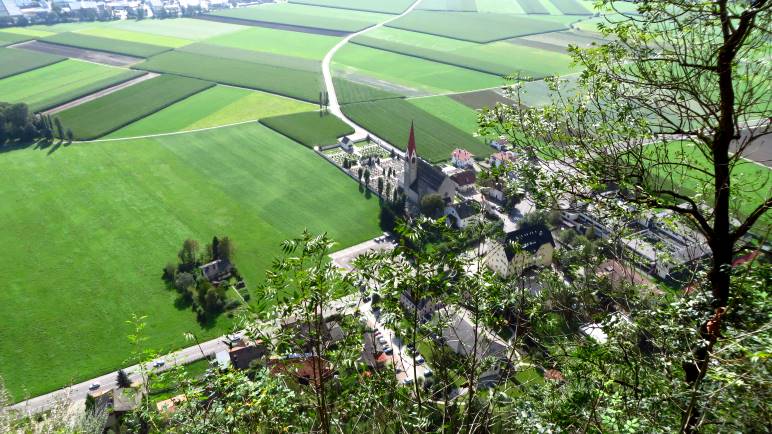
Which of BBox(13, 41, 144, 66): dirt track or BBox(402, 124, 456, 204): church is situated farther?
BBox(13, 41, 144, 66): dirt track

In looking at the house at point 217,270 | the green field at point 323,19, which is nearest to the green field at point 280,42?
the green field at point 323,19

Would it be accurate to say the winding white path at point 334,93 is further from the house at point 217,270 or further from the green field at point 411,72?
the house at point 217,270

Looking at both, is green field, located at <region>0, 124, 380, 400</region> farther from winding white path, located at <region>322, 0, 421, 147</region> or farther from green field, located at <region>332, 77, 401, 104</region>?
green field, located at <region>332, 77, 401, 104</region>

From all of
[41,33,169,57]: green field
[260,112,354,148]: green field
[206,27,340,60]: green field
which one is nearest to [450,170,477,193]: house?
[260,112,354,148]: green field

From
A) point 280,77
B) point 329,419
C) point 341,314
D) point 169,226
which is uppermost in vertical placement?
point 341,314

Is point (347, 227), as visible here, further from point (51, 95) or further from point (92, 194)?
point (51, 95)

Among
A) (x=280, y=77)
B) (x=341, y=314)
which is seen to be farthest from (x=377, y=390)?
(x=280, y=77)
